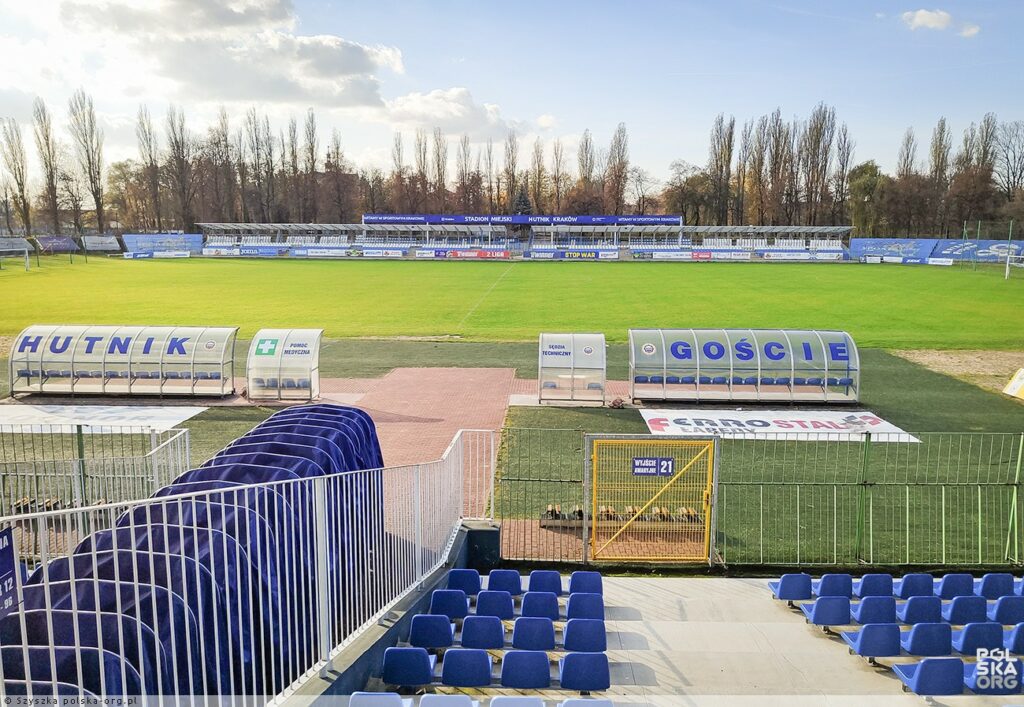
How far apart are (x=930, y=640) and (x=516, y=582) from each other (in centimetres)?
500

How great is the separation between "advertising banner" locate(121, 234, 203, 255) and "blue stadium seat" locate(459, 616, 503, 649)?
9473 centimetres

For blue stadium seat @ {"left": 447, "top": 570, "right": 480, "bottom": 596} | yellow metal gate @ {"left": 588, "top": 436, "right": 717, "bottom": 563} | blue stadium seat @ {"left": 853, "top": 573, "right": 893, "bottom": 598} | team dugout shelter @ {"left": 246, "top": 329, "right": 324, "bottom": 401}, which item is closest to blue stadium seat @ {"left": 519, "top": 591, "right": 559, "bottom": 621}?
blue stadium seat @ {"left": 447, "top": 570, "right": 480, "bottom": 596}

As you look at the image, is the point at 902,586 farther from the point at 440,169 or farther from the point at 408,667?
the point at 440,169

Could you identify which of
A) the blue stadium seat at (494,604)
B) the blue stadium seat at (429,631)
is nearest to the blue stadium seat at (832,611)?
the blue stadium seat at (494,604)

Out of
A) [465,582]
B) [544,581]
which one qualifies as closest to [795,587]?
[544,581]

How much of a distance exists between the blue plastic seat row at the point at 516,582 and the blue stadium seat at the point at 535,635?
182cm

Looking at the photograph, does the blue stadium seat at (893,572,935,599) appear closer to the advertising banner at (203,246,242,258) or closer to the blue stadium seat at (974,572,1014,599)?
the blue stadium seat at (974,572,1014,599)

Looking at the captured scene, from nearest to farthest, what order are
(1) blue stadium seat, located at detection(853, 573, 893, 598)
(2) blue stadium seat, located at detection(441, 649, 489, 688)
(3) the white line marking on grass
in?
(2) blue stadium seat, located at detection(441, 649, 489, 688) < (1) blue stadium seat, located at detection(853, 573, 893, 598) < (3) the white line marking on grass

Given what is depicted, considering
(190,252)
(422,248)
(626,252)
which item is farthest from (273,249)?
(626,252)

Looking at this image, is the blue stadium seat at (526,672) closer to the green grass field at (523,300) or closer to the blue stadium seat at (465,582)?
the blue stadium seat at (465,582)

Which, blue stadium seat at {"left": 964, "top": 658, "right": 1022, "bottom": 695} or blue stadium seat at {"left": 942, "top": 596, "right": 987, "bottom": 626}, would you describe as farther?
blue stadium seat at {"left": 942, "top": 596, "right": 987, "bottom": 626}

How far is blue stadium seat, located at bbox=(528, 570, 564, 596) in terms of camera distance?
1027 cm

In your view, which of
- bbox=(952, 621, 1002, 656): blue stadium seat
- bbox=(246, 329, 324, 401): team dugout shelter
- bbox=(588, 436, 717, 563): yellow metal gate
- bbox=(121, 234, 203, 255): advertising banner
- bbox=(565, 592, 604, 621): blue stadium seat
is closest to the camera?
bbox=(952, 621, 1002, 656): blue stadium seat

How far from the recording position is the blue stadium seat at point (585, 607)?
9.30m
